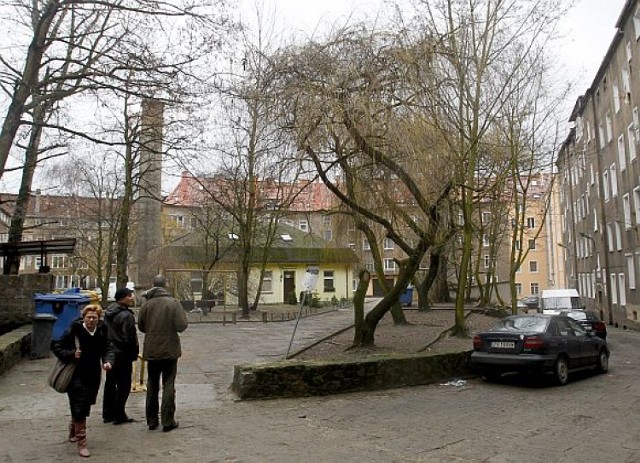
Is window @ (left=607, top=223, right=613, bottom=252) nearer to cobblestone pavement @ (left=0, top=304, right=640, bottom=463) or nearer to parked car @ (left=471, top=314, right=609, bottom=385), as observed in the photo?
parked car @ (left=471, top=314, right=609, bottom=385)

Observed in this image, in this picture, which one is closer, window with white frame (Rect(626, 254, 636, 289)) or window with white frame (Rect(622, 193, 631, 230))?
window with white frame (Rect(626, 254, 636, 289))

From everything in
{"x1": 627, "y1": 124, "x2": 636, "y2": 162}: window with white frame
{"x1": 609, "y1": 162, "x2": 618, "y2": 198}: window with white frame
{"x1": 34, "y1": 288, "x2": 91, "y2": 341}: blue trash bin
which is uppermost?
{"x1": 627, "y1": 124, "x2": 636, "y2": 162}: window with white frame

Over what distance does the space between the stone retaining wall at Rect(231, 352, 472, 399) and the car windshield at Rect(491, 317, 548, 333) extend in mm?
1864

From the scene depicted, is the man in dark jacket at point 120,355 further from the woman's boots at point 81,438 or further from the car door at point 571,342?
the car door at point 571,342

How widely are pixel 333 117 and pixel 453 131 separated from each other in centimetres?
519

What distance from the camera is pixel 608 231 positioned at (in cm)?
4053

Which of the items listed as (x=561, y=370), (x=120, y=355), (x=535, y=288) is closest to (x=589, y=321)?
(x=561, y=370)

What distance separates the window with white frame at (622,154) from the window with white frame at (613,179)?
1429 mm

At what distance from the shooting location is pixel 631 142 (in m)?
32.8

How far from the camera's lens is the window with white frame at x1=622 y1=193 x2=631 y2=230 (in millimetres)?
34844

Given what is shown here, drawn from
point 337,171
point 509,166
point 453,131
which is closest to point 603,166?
point 509,166

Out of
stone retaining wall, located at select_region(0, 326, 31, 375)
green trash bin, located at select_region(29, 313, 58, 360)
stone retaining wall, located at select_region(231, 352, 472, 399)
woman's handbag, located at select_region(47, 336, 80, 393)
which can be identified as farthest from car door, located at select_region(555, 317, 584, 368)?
green trash bin, located at select_region(29, 313, 58, 360)

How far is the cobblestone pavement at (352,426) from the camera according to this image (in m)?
6.44

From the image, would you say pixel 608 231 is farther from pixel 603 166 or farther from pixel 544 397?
pixel 544 397
